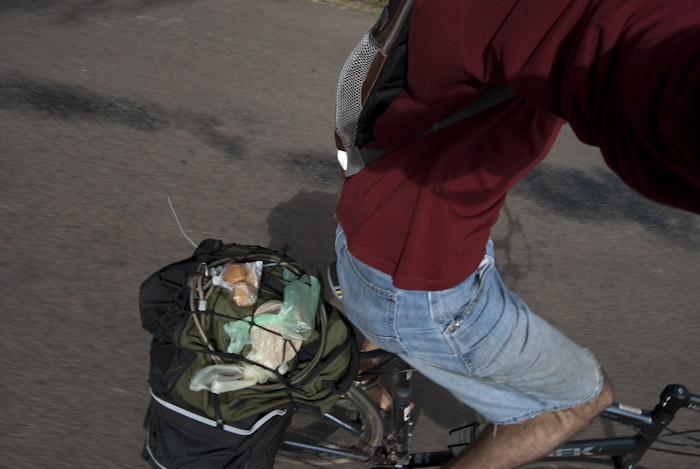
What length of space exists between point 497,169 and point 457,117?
152 millimetres

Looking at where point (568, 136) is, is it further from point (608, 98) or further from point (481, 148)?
point (608, 98)

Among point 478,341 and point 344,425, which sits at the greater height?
point 478,341

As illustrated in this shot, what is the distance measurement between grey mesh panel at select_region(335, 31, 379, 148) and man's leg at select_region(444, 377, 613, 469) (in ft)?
3.17

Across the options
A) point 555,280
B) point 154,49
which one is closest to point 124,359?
point 555,280

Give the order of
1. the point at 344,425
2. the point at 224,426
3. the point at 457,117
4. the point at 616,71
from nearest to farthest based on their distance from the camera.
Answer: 1. the point at 616,71
2. the point at 457,117
3. the point at 224,426
4. the point at 344,425

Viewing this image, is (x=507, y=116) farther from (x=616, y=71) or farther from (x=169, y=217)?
(x=169, y=217)

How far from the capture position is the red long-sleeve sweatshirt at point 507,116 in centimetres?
82

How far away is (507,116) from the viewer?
1234 mm

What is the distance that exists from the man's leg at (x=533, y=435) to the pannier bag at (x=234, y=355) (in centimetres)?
46

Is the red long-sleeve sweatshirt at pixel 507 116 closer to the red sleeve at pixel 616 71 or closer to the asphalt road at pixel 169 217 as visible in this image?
the red sleeve at pixel 616 71

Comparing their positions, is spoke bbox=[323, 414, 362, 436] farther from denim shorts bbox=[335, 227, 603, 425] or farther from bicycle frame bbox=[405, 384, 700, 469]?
denim shorts bbox=[335, 227, 603, 425]

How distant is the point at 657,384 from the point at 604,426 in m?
0.56

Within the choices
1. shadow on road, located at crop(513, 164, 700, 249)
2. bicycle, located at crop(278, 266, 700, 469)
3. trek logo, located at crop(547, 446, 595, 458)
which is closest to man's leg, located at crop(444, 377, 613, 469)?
bicycle, located at crop(278, 266, 700, 469)

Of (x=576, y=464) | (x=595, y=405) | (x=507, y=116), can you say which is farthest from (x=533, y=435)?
(x=507, y=116)
